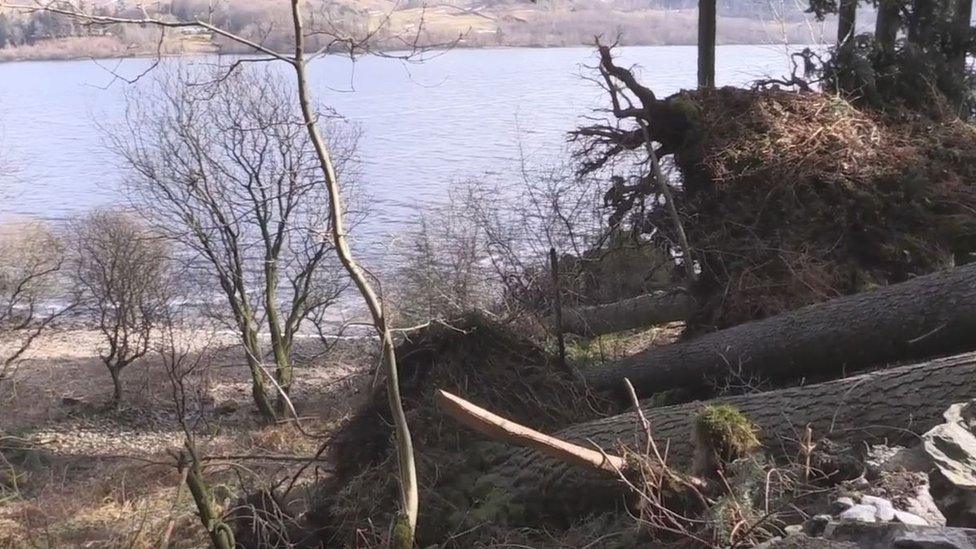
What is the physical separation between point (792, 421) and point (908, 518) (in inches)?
49.8

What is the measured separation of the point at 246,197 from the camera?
63.9 feet

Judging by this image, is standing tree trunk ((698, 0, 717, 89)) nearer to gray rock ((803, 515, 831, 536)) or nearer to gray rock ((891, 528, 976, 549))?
gray rock ((803, 515, 831, 536))

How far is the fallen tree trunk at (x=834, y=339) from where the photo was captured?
5730mm

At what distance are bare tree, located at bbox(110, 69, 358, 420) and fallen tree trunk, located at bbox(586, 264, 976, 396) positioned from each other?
12.2 m

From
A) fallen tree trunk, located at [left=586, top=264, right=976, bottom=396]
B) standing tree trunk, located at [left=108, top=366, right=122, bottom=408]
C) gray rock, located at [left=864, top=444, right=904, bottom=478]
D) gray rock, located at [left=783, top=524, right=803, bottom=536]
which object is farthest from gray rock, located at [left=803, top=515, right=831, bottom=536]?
standing tree trunk, located at [left=108, top=366, right=122, bottom=408]

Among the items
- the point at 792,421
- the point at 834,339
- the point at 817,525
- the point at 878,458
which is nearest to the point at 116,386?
the point at 834,339

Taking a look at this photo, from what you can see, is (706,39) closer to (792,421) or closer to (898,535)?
(792,421)

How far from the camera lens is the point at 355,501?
17.9 feet

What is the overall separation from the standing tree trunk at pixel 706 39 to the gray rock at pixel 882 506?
9888 millimetres

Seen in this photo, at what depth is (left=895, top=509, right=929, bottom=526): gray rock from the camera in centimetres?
315

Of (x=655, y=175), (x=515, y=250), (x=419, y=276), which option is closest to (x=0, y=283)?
(x=419, y=276)

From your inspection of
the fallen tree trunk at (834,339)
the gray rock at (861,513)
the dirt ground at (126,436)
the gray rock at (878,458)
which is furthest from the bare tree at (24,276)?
the gray rock at (861,513)

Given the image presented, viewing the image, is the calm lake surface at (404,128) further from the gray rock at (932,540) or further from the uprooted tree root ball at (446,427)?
the gray rock at (932,540)

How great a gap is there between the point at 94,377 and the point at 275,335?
18.2 feet
